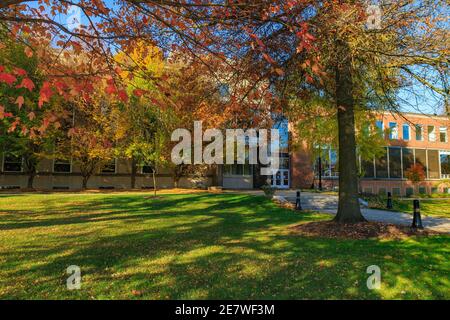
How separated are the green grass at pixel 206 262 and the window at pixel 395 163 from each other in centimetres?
3868

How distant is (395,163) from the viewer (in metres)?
44.5

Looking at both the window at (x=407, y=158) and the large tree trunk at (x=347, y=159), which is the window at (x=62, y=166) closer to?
the large tree trunk at (x=347, y=159)

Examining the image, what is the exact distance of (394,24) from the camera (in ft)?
23.7

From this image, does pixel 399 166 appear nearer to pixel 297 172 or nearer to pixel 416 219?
pixel 297 172

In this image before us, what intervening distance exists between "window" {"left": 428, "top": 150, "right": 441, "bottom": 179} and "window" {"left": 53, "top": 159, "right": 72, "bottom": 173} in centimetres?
4502

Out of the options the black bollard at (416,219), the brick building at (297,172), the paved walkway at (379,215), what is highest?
the brick building at (297,172)

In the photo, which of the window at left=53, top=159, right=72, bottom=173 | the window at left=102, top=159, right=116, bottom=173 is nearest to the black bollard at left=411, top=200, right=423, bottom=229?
the window at left=102, top=159, right=116, bottom=173

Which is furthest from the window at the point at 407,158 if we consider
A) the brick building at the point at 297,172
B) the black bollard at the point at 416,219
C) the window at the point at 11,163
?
the window at the point at 11,163

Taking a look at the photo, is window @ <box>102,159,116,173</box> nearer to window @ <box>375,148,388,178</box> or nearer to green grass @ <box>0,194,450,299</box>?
green grass @ <box>0,194,450,299</box>

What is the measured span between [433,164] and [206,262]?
50.1 metres

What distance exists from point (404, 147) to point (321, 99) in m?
39.4

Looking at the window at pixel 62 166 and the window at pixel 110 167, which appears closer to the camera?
A: the window at pixel 62 166

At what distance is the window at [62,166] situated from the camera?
1266 inches

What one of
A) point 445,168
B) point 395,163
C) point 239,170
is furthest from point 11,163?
point 445,168
